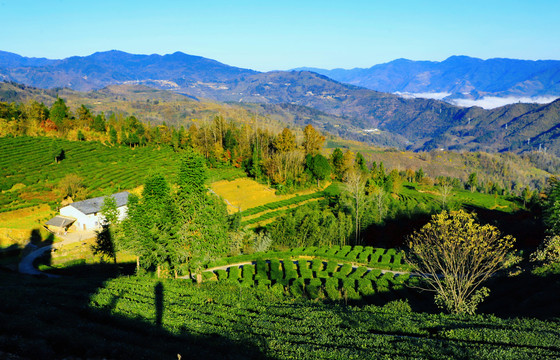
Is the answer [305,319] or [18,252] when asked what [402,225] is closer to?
[305,319]

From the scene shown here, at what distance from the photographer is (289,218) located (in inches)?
1917

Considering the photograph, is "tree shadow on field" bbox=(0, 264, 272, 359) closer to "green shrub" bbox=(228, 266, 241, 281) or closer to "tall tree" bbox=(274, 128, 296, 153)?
"green shrub" bbox=(228, 266, 241, 281)

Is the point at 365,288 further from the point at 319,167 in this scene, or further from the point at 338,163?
the point at 338,163

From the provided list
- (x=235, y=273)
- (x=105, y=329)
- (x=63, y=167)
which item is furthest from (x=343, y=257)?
(x=63, y=167)

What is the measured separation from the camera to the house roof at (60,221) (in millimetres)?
49866

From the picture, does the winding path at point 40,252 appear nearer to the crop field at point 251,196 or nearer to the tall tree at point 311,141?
the crop field at point 251,196

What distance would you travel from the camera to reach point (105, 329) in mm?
12883

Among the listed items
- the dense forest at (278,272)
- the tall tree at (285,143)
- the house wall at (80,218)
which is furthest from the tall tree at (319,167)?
the house wall at (80,218)

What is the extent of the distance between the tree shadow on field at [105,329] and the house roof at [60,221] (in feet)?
116

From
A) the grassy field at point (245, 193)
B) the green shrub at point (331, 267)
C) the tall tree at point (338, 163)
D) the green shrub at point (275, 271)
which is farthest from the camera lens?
the tall tree at point (338, 163)

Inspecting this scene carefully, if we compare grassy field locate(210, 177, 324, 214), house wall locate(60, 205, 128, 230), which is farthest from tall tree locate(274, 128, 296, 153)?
house wall locate(60, 205, 128, 230)

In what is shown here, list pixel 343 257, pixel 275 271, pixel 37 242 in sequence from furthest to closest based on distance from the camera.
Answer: pixel 37 242
pixel 343 257
pixel 275 271

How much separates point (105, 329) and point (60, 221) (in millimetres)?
45591

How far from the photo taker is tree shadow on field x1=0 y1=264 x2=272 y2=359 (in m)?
10.2
